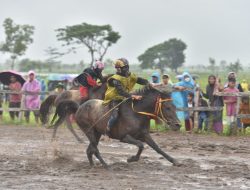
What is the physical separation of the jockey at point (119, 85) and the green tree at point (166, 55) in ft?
182

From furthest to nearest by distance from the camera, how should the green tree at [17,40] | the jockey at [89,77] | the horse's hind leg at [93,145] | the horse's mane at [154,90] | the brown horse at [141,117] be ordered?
the green tree at [17,40], the jockey at [89,77], the horse's hind leg at [93,145], the horse's mane at [154,90], the brown horse at [141,117]

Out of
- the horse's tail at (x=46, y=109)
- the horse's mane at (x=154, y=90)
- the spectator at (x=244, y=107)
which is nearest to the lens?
the horse's mane at (x=154, y=90)

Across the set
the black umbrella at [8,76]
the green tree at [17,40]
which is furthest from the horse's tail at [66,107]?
the green tree at [17,40]

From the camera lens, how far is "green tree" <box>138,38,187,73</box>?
68.8 metres

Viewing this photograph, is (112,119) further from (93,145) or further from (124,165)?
(124,165)

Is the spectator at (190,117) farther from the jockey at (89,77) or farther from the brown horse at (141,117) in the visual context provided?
the brown horse at (141,117)

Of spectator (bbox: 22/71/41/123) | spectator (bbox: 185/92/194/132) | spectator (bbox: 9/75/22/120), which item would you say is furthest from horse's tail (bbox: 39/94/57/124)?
spectator (bbox: 9/75/22/120)

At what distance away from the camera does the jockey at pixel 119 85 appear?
1005 centimetres

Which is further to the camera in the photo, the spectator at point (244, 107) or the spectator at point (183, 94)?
the spectator at point (183, 94)

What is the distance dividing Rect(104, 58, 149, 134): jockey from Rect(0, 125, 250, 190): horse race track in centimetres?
102

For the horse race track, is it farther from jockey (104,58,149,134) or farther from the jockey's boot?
jockey (104,58,149,134)

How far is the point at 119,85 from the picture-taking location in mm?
10047

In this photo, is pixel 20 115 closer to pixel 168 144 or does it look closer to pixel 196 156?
pixel 168 144

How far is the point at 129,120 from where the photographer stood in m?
10.0
